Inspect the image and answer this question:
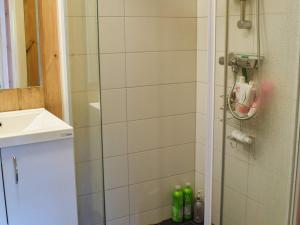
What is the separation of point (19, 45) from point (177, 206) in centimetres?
139

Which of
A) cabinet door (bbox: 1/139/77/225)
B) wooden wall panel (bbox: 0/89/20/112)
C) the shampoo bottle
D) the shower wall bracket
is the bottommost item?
the shampoo bottle

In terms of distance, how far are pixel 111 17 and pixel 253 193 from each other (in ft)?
3.89

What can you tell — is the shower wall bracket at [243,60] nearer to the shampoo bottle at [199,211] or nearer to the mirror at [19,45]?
the mirror at [19,45]

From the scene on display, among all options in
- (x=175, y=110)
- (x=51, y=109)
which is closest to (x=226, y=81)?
(x=175, y=110)

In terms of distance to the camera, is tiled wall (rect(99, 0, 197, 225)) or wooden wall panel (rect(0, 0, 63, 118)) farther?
tiled wall (rect(99, 0, 197, 225))

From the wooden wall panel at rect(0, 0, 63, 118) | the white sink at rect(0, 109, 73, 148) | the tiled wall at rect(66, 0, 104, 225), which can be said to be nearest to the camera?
the white sink at rect(0, 109, 73, 148)

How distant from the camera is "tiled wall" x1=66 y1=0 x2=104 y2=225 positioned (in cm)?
194

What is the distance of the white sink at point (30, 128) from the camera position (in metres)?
1.63

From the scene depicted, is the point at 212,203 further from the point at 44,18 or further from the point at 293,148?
the point at 44,18

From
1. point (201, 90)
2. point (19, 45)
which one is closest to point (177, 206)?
point (201, 90)

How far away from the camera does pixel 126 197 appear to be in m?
2.38

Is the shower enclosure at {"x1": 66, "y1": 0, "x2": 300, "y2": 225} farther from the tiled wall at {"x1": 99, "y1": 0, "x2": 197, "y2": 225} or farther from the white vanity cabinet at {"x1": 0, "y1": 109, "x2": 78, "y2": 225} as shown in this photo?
the white vanity cabinet at {"x1": 0, "y1": 109, "x2": 78, "y2": 225}

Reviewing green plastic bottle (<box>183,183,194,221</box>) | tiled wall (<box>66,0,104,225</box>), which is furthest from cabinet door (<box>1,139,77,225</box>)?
green plastic bottle (<box>183,183,194,221</box>)

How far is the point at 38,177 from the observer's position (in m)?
1.71
